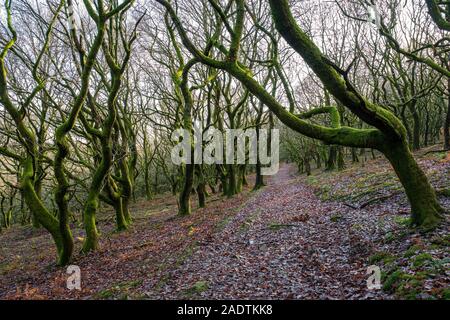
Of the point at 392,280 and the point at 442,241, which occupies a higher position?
the point at 442,241

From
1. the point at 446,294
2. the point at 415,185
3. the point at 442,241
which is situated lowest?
the point at 446,294

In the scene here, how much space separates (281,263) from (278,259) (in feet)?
1.04

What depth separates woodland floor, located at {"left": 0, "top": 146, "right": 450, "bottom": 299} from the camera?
5992 millimetres

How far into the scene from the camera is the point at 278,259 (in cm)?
816

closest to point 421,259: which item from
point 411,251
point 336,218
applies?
point 411,251

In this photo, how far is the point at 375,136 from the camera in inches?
296

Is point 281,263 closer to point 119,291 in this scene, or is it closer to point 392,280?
point 392,280

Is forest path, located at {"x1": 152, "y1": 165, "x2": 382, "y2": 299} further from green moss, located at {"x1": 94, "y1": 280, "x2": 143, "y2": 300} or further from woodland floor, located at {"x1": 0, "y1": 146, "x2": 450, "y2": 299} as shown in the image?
green moss, located at {"x1": 94, "y1": 280, "x2": 143, "y2": 300}

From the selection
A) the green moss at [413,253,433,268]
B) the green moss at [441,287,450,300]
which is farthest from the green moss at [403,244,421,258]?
the green moss at [441,287,450,300]

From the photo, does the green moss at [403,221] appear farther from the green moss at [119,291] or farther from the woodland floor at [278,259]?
the green moss at [119,291]
